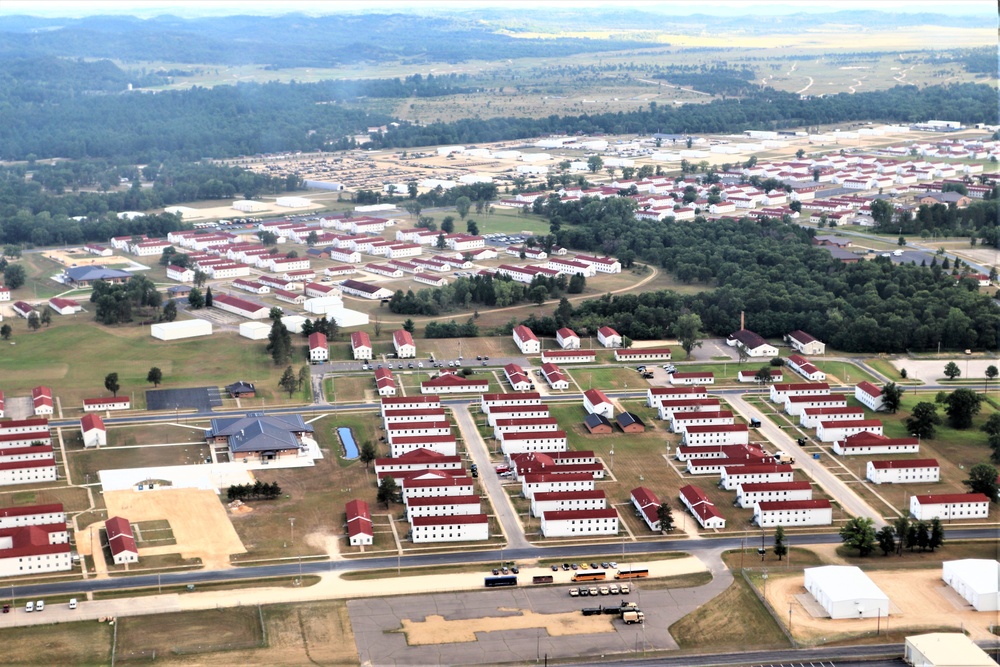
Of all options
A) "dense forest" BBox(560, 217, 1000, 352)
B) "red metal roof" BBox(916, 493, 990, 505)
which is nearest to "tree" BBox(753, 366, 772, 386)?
"dense forest" BBox(560, 217, 1000, 352)

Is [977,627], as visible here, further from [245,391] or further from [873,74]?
[873,74]

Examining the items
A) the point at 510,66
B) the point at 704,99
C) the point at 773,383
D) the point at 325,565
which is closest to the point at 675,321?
the point at 773,383

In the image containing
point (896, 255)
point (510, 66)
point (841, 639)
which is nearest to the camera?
point (841, 639)

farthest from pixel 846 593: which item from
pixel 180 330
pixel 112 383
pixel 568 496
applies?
pixel 180 330

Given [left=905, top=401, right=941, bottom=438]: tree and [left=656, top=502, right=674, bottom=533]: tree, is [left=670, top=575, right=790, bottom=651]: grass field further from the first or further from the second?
[left=905, top=401, right=941, bottom=438]: tree

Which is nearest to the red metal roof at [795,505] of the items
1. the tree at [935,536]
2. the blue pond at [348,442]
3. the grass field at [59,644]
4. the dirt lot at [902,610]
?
the tree at [935,536]
